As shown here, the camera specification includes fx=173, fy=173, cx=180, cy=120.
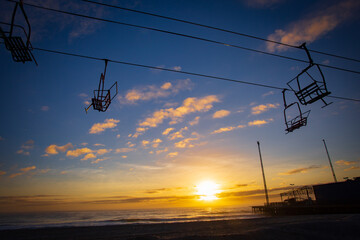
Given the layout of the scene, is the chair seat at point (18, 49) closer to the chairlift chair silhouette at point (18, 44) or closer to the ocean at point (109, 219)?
the chairlift chair silhouette at point (18, 44)

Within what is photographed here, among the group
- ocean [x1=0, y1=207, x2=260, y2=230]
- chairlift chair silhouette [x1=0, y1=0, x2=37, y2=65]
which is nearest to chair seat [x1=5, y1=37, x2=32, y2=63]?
chairlift chair silhouette [x1=0, y1=0, x2=37, y2=65]

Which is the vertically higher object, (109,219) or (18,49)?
(18,49)

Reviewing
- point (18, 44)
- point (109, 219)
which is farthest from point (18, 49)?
point (109, 219)

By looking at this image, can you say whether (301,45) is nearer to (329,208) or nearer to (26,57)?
(26,57)

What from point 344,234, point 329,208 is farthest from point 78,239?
point 329,208

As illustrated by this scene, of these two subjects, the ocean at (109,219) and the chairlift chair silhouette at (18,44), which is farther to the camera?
the ocean at (109,219)

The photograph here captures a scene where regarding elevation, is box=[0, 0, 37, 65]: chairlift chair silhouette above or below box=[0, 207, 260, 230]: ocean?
above

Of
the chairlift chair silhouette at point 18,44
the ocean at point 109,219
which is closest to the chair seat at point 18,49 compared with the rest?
the chairlift chair silhouette at point 18,44

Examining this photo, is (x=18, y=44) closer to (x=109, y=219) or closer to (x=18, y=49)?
(x=18, y=49)

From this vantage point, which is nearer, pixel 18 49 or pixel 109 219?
pixel 18 49

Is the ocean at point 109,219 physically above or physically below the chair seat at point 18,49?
below

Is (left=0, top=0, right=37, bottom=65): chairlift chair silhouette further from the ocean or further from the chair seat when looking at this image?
the ocean

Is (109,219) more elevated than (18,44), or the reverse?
(18,44)

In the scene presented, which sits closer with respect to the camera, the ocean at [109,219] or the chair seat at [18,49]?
the chair seat at [18,49]
